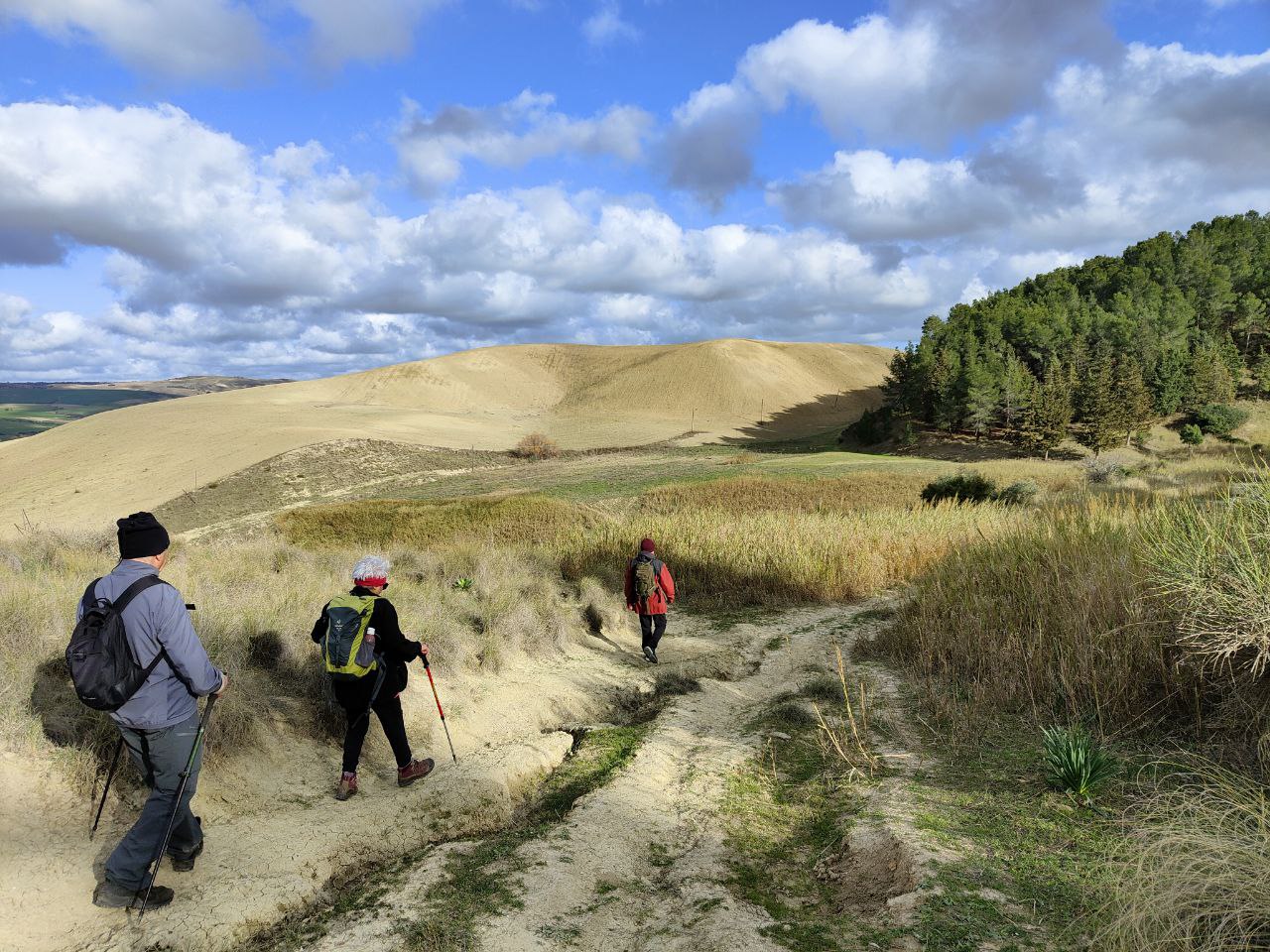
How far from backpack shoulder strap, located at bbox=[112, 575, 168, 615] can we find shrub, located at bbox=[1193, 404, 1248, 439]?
79.3 meters

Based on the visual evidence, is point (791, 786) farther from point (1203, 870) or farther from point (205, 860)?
point (205, 860)

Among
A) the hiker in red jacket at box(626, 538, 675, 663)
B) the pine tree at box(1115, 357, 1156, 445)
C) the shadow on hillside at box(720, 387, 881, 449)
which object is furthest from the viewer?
the shadow on hillside at box(720, 387, 881, 449)

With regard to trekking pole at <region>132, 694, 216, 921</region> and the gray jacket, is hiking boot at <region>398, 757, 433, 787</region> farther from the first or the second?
the gray jacket

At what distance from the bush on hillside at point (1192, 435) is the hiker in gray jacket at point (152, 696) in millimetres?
75190

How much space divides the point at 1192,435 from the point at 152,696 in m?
76.4

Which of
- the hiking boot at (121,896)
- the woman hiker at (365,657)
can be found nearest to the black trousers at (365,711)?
the woman hiker at (365,657)

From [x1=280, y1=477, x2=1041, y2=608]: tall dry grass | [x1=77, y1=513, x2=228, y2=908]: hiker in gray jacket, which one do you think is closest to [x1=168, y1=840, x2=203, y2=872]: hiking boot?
[x1=77, y1=513, x2=228, y2=908]: hiker in gray jacket

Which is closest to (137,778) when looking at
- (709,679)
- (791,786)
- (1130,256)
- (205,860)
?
(205,860)

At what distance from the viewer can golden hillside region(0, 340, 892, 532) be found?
5306 cm

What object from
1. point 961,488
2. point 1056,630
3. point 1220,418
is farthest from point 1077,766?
point 1220,418

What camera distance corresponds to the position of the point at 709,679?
955 cm

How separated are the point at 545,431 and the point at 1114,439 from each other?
2336 inches

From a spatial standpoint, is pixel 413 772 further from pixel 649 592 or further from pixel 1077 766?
pixel 1077 766

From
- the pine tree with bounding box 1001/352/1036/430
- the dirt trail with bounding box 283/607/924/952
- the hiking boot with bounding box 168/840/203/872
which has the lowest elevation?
the dirt trail with bounding box 283/607/924/952
